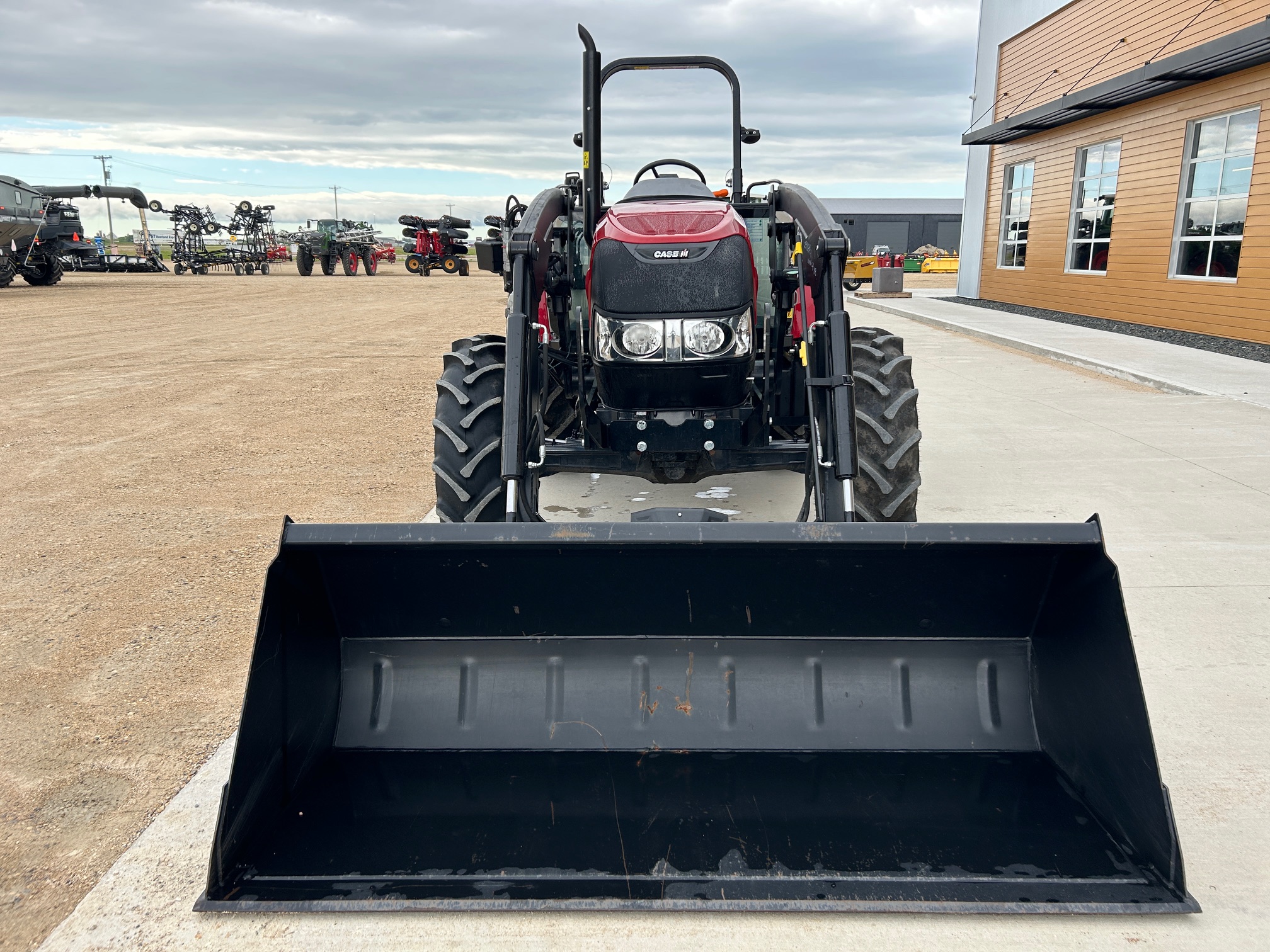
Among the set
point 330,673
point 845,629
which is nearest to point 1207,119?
point 845,629

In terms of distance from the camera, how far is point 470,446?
343 cm

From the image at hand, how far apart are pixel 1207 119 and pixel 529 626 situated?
13.7 metres

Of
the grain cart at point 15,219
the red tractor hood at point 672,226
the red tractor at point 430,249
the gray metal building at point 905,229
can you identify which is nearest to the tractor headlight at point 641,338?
the red tractor hood at point 672,226

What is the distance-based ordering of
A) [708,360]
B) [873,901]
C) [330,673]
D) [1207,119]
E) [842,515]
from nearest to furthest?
[873,901], [330,673], [842,515], [708,360], [1207,119]

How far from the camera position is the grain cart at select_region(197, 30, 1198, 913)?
198 centimetres

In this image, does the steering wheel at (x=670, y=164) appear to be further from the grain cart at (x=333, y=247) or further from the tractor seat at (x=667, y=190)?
the grain cart at (x=333, y=247)

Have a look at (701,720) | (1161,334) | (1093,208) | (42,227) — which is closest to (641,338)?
(701,720)

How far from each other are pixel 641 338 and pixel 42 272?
28152 millimetres

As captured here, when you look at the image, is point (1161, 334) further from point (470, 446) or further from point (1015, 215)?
point (470, 446)

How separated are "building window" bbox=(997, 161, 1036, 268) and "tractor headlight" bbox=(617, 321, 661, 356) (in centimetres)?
1710

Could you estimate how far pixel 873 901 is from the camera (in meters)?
1.93

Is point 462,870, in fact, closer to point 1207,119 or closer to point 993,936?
point 993,936

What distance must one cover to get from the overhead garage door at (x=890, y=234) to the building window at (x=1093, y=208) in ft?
146

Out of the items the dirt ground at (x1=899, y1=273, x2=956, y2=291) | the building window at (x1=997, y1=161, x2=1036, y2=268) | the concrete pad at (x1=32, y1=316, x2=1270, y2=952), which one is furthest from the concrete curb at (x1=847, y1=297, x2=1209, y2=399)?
the dirt ground at (x1=899, y1=273, x2=956, y2=291)
